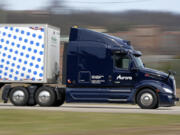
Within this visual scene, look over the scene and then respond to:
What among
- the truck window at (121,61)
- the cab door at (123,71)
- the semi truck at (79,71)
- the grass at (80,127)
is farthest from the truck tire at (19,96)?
the grass at (80,127)

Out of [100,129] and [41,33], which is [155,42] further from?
[100,129]

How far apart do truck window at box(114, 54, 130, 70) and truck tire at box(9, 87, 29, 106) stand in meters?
3.86

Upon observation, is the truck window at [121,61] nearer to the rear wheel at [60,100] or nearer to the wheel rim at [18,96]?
the rear wheel at [60,100]

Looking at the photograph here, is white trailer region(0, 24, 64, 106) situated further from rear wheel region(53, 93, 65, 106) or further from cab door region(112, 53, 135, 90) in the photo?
cab door region(112, 53, 135, 90)

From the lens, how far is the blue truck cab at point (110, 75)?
1934cm

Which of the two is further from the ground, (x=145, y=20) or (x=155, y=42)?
(x=145, y=20)

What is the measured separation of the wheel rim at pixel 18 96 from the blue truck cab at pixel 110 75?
6.26ft

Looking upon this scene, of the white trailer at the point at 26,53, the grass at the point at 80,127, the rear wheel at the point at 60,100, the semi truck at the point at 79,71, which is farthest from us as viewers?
the rear wheel at the point at 60,100

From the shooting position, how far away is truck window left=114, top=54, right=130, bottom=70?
19.6 metres

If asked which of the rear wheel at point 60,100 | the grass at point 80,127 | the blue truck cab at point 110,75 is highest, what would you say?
the blue truck cab at point 110,75

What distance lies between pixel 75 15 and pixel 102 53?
322 feet

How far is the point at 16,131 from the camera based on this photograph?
1052 cm

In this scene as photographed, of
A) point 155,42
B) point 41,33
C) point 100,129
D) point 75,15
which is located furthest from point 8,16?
point 100,129

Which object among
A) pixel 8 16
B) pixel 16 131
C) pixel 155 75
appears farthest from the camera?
pixel 8 16
